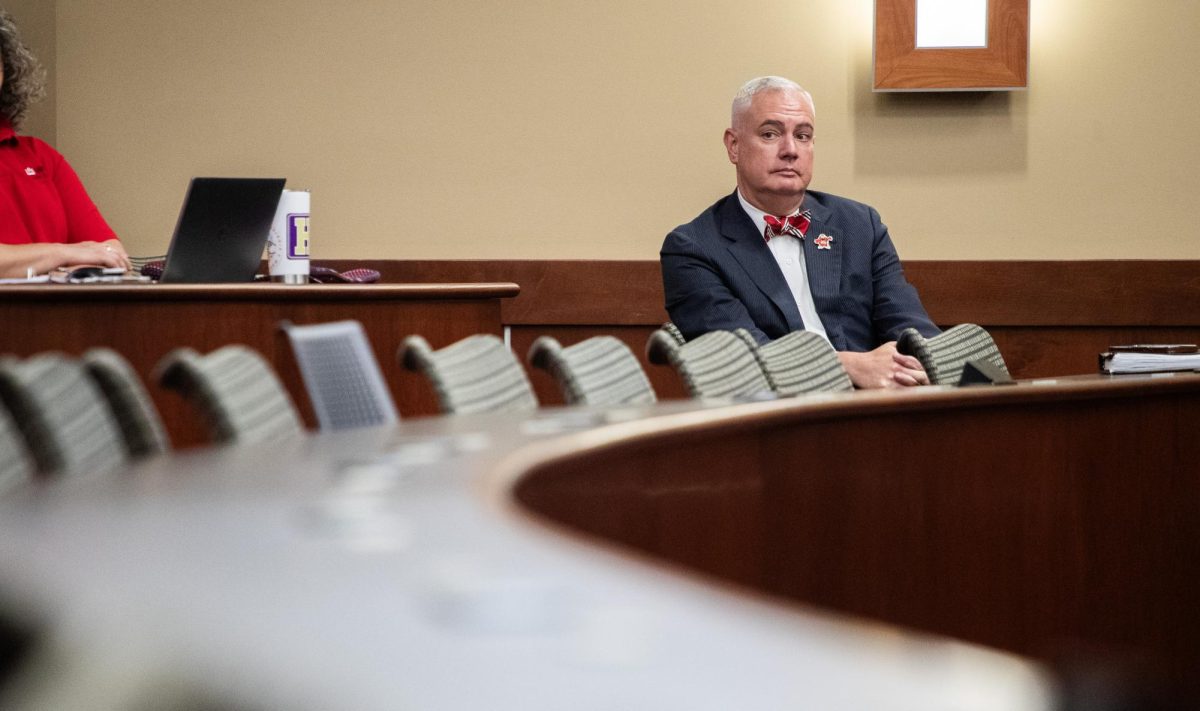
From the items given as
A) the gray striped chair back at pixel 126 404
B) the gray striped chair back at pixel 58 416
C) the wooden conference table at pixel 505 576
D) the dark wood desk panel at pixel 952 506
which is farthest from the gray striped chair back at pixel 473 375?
the gray striped chair back at pixel 58 416

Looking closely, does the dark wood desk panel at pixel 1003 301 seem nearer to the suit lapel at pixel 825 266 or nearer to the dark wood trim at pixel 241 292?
the suit lapel at pixel 825 266

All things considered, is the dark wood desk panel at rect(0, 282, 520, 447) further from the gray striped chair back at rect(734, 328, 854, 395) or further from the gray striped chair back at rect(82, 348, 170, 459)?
the gray striped chair back at rect(82, 348, 170, 459)

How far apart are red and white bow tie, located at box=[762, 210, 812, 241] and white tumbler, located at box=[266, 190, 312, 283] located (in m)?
1.29

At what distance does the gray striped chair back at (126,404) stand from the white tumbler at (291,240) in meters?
2.36

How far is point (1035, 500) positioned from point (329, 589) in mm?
2082

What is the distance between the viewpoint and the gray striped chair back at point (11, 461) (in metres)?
0.99

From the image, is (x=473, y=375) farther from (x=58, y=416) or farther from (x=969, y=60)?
(x=969, y=60)

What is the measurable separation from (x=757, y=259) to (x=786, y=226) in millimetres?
180

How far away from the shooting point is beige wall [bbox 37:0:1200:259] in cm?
493

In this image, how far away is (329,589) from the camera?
2.10 ft

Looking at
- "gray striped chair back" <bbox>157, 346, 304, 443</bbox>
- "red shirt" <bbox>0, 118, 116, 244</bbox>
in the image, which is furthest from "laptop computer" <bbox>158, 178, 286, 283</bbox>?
"gray striped chair back" <bbox>157, 346, 304, 443</bbox>

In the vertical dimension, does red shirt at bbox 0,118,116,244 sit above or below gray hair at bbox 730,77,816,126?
below

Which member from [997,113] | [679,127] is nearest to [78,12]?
[679,127]

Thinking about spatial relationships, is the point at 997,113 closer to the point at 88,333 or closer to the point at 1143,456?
the point at 1143,456
